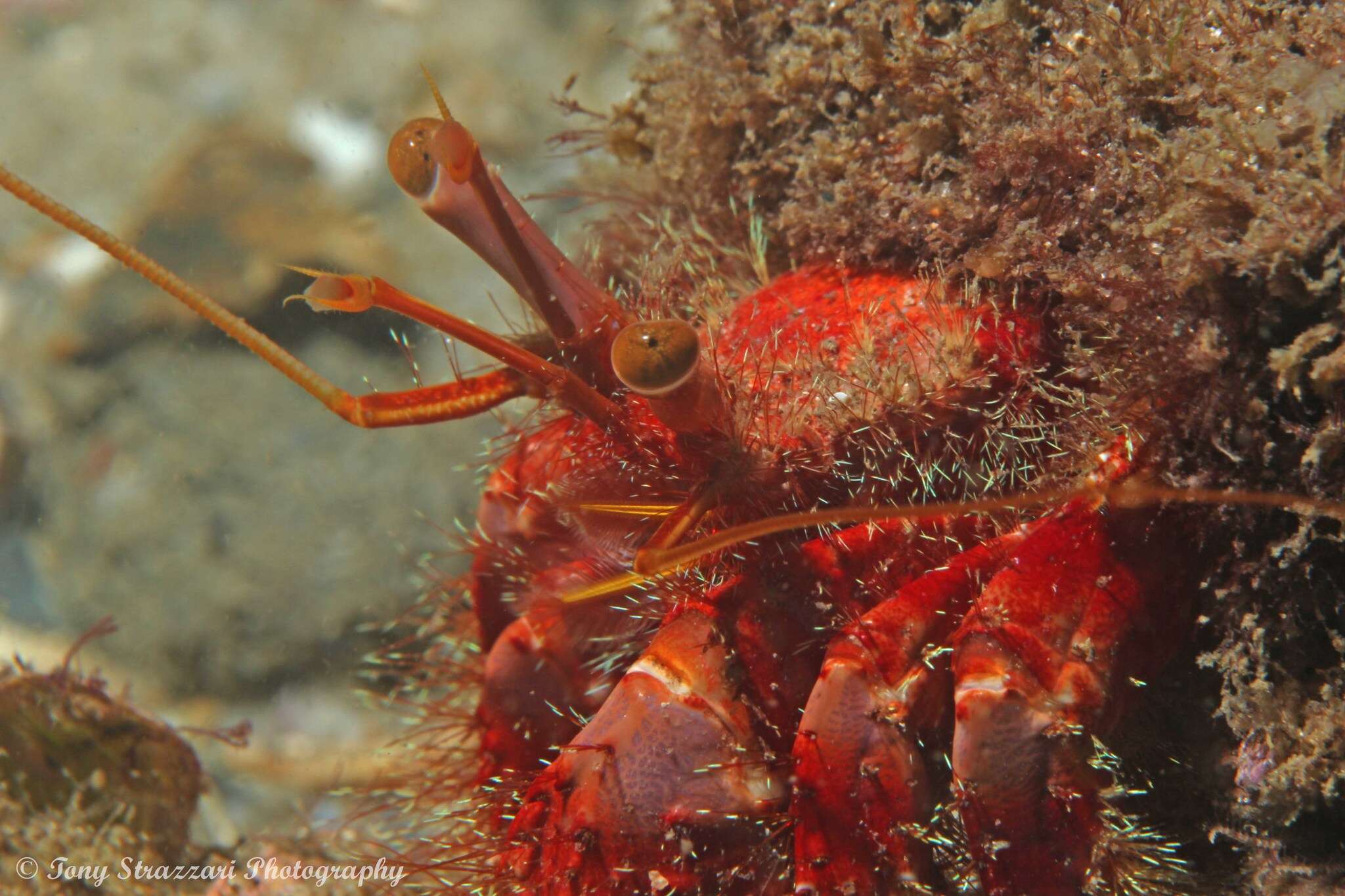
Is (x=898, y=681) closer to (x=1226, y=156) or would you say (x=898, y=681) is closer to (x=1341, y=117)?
(x=1226, y=156)

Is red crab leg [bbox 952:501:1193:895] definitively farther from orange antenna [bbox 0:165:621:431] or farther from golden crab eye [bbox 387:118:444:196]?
golden crab eye [bbox 387:118:444:196]

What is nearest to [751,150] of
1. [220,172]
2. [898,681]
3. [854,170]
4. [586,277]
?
[854,170]

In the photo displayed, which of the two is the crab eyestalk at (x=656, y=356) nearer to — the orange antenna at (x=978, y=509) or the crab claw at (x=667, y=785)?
the orange antenna at (x=978, y=509)

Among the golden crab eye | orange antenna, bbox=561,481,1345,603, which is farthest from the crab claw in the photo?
the golden crab eye

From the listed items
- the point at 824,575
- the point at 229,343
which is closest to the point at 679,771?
the point at 824,575

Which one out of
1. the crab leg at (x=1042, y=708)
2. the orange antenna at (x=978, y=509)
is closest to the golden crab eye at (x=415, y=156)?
the orange antenna at (x=978, y=509)

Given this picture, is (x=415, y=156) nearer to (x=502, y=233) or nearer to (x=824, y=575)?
(x=502, y=233)

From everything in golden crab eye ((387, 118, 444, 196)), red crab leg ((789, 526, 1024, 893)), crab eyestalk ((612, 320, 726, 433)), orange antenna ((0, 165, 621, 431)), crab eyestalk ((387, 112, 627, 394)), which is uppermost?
golden crab eye ((387, 118, 444, 196))
